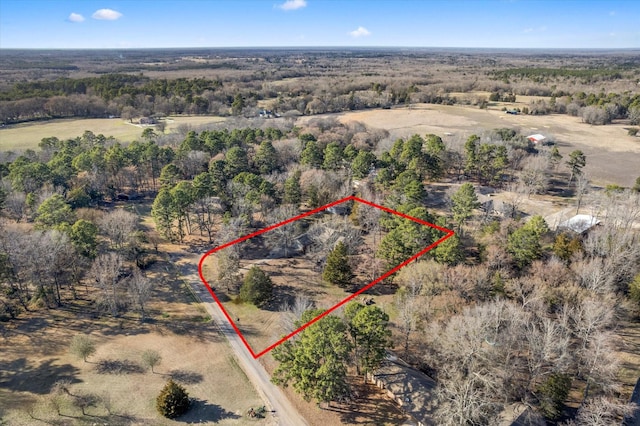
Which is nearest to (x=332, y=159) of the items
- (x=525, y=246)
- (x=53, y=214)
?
(x=525, y=246)

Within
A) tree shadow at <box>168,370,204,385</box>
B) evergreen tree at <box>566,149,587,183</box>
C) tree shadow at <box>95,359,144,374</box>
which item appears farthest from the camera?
evergreen tree at <box>566,149,587,183</box>

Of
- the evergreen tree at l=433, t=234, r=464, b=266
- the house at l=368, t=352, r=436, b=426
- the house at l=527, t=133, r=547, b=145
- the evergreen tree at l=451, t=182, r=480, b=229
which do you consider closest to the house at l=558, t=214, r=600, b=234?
the evergreen tree at l=451, t=182, r=480, b=229

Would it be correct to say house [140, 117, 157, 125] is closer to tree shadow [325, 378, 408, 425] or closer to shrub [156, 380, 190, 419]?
shrub [156, 380, 190, 419]

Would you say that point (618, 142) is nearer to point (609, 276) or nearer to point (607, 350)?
point (609, 276)

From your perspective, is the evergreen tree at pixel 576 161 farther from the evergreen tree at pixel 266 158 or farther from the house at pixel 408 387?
the house at pixel 408 387

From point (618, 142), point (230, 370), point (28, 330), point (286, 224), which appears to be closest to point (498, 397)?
point (230, 370)

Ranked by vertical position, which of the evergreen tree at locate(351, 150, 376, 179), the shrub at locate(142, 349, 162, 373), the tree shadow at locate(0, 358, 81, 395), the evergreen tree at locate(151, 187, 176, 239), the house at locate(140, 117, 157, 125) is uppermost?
the house at locate(140, 117, 157, 125)

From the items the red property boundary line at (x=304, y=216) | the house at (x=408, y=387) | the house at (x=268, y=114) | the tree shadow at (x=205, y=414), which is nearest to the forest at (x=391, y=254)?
the red property boundary line at (x=304, y=216)
